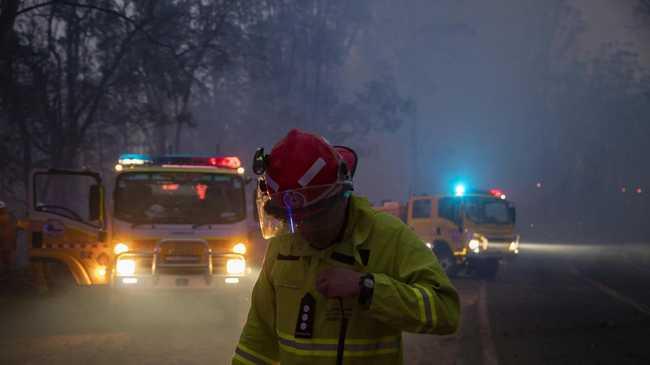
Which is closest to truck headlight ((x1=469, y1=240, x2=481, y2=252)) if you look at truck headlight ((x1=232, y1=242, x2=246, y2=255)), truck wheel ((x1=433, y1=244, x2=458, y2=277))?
truck wheel ((x1=433, y1=244, x2=458, y2=277))

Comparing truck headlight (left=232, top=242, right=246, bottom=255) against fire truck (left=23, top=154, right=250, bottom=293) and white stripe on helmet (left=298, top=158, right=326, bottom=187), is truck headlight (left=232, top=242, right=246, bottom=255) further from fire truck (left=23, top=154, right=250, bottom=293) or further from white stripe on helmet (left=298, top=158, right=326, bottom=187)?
white stripe on helmet (left=298, top=158, right=326, bottom=187)

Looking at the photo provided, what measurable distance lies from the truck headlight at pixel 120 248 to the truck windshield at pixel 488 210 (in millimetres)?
10569

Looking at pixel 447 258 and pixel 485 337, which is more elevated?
pixel 447 258

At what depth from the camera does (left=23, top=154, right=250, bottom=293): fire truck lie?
38.8 feet

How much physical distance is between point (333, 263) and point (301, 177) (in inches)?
11.7

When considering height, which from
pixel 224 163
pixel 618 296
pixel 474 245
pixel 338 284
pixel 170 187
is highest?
pixel 224 163

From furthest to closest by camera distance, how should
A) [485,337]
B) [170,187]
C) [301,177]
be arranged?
[170,187]
[485,337]
[301,177]

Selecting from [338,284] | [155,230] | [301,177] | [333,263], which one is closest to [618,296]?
[155,230]

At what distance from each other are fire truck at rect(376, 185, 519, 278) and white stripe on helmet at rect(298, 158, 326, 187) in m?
17.8

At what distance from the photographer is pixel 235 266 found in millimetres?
12094

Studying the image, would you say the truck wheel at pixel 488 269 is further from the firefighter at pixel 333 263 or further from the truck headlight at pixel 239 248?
the firefighter at pixel 333 263

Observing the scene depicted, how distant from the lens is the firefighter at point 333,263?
2520mm

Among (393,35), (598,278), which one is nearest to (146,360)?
(598,278)

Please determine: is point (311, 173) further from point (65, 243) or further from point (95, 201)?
point (65, 243)
